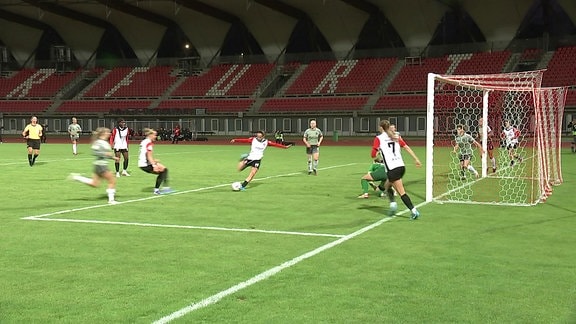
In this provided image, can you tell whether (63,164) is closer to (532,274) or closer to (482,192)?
(482,192)

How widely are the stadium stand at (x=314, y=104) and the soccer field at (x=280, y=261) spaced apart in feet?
121

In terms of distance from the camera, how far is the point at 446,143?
37.6 metres

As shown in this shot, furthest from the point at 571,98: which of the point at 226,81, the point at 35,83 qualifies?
the point at 35,83

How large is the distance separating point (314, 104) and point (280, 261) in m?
44.8

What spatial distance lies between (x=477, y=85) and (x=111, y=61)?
57702 millimetres

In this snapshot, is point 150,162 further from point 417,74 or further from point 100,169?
point 417,74

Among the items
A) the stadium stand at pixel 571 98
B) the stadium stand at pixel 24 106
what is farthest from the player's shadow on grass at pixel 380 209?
the stadium stand at pixel 24 106

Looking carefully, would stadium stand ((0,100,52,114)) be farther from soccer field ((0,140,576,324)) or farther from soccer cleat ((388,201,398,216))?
soccer cleat ((388,201,398,216))

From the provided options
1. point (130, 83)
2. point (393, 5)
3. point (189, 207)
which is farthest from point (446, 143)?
point (130, 83)

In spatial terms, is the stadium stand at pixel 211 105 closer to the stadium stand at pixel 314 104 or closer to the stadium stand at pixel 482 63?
the stadium stand at pixel 314 104

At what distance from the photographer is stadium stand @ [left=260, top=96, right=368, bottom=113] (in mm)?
50719

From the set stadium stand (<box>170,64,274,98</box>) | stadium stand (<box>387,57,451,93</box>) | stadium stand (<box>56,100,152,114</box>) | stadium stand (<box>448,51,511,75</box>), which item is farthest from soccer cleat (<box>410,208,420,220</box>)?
stadium stand (<box>56,100,152,114</box>)

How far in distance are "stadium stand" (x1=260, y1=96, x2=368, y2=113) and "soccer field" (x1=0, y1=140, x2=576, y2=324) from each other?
121 feet

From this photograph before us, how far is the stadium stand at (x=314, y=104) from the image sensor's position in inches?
1997
